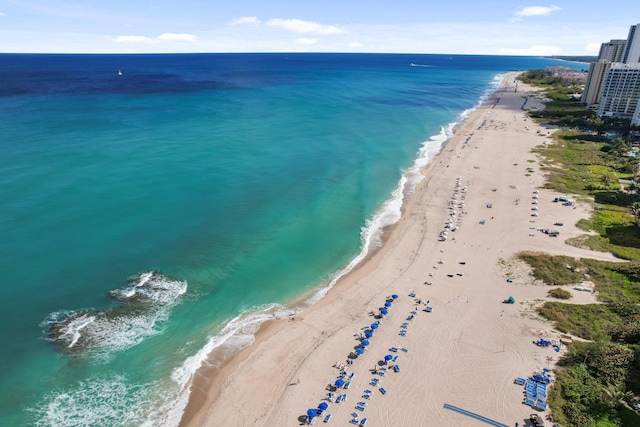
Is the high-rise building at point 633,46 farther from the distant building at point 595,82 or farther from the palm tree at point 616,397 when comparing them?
the palm tree at point 616,397

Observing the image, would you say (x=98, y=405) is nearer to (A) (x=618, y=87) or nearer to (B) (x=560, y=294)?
(B) (x=560, y=294)

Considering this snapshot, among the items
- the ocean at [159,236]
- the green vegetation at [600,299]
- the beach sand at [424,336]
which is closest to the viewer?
the green vegetation at [600,299]

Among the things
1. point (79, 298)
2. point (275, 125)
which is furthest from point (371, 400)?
point (275, 125)

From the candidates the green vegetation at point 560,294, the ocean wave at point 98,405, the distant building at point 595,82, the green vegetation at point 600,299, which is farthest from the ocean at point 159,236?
the distant building at point 595,82

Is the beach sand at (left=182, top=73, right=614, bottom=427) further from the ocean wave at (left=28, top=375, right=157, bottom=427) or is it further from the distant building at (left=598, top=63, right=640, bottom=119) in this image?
the distant building at (left=598, top=63, right=640, bottom=119)

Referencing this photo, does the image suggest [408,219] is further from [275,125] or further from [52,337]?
[275,125]

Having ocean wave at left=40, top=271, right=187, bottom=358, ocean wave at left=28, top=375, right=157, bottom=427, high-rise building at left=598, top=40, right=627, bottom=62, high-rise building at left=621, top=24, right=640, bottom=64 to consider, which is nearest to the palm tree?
ocean wave at left=28, top=375, right=157, bottom=427

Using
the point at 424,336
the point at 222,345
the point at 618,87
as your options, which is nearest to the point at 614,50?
the point at 618,87

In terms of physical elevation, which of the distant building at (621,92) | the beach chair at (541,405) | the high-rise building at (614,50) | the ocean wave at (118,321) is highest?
the high-rise building at (614,50)
